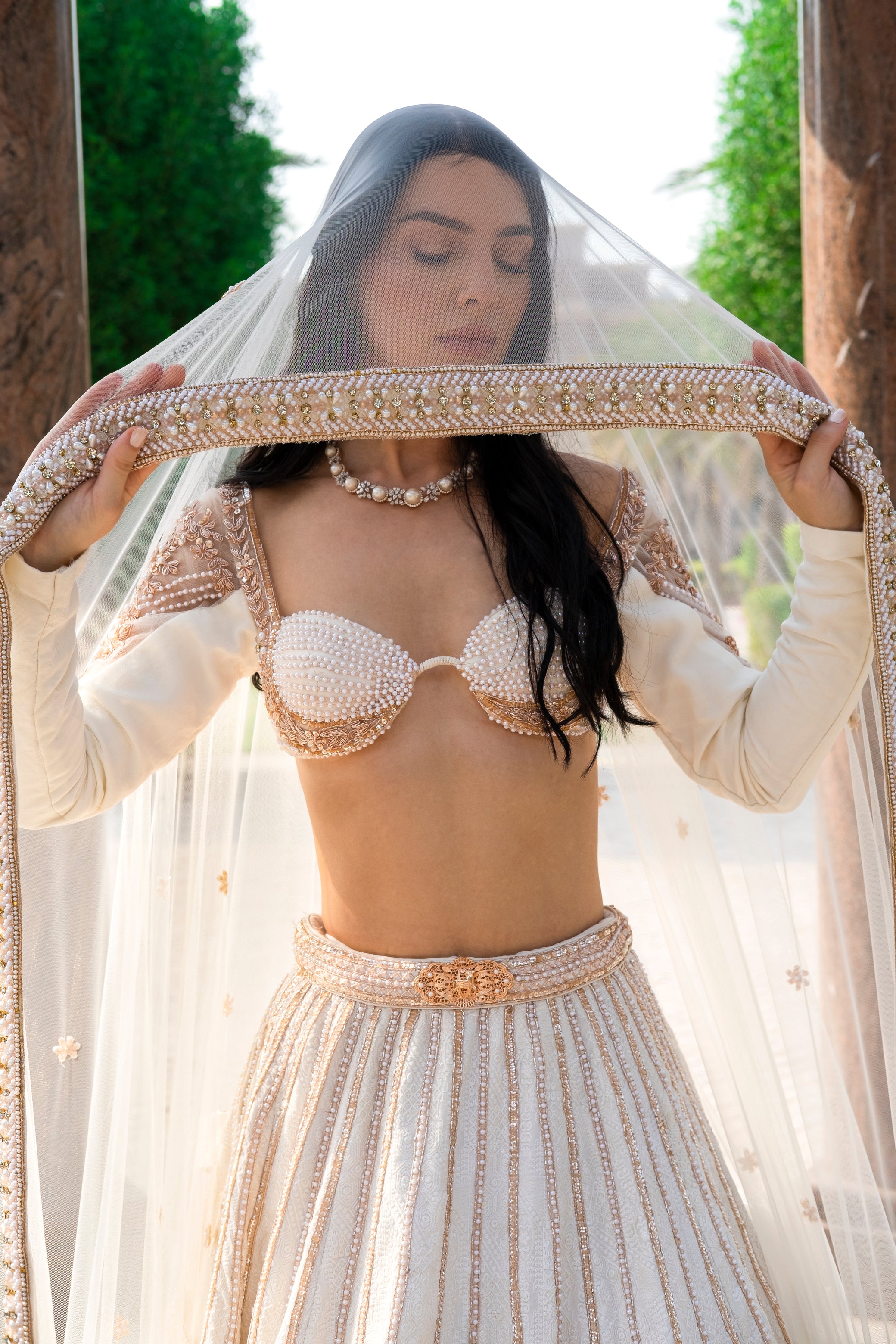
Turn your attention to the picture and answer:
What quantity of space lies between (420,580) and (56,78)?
108cm

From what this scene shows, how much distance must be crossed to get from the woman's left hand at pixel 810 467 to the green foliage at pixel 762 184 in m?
14.5

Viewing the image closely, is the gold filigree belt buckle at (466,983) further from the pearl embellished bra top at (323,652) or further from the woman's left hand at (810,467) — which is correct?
the woman's left hand at (810,467)

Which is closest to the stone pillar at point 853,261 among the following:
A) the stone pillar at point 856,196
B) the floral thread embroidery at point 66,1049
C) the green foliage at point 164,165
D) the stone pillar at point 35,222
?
the stone pillar at point 856,196

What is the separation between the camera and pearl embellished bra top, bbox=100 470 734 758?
4.33 ft

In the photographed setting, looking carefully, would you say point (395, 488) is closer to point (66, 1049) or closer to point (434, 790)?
point (434, 790)

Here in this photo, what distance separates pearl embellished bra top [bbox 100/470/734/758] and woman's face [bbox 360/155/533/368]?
30 cm

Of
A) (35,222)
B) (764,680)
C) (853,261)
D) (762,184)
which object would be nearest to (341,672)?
(764,680)

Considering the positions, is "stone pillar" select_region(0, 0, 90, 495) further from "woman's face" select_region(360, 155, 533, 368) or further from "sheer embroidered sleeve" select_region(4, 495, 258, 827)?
"woman's face" select_region(360, 155, 533, 368)

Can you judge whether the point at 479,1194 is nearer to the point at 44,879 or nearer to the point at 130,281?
the point at 44,879

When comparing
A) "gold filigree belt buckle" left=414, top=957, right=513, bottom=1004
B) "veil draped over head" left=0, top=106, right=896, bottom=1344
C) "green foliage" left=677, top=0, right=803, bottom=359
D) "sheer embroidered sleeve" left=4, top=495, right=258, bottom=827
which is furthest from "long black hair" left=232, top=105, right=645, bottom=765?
"green foliage" left=677, top=0, right=803, bottom=359

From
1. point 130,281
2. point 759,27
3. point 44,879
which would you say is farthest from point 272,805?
point 759,27

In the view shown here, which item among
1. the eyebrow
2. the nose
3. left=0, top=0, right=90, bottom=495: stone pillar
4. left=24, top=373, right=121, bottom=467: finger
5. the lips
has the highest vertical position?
left=0, top=0, right=90, bottom=495: stone pillar

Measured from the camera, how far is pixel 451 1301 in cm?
119

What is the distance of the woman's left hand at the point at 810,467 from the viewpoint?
126cm
